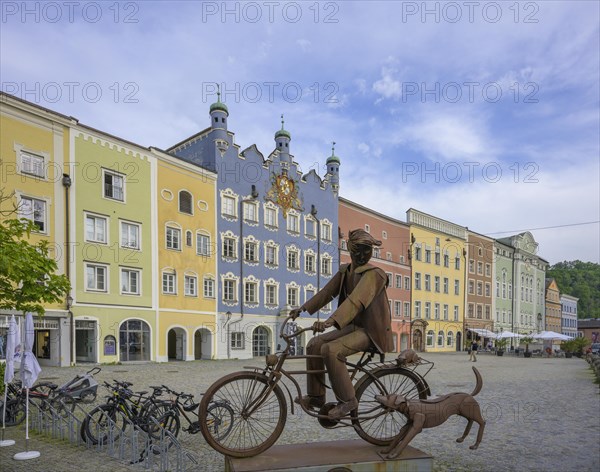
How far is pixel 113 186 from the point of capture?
1044 inches

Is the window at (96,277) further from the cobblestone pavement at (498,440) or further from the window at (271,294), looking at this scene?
the window at (271,294)

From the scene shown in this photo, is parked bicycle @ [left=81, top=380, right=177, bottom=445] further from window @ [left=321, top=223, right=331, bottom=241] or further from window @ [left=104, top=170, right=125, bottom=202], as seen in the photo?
window @ [left=321, top=223, right=331, bottom=241]

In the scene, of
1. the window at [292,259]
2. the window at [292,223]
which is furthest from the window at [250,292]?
the window at [292,223]

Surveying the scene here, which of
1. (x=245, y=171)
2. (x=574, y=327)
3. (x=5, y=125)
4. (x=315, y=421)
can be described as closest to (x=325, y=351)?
(x=315, y=421)

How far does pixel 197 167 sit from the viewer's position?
3109 centimetres

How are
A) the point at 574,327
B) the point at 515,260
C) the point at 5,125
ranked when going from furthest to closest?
the point at 574,327 → the point at 515,260 → the point at 5,125

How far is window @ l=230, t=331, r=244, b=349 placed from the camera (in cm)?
3264

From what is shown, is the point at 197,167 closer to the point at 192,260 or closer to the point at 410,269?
the point at 192,260

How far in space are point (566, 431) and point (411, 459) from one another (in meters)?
7.03

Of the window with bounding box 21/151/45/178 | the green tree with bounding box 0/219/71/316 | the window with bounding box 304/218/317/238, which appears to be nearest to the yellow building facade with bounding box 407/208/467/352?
the window with bounding box 304/218/317/238

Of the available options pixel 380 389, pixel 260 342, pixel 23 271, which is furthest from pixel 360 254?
pixel 260 342

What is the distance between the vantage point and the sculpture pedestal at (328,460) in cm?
455

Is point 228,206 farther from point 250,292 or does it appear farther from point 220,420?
point 220,420

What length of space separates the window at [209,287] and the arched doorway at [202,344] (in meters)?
2.13
